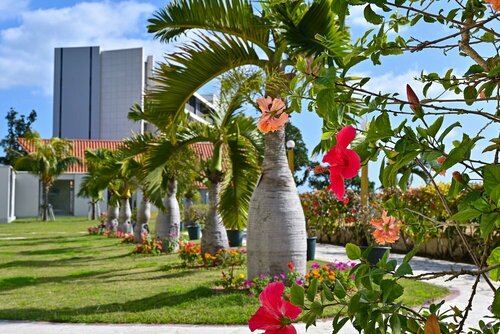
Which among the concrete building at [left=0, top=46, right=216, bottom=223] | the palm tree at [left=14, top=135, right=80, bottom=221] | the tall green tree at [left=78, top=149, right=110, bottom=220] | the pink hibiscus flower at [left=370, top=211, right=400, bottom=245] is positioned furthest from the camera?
the concrete building at [left=0, top=46, right=216, bottom=223]

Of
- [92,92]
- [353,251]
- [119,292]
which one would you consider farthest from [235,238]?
[92,92]

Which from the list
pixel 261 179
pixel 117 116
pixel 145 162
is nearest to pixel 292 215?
pixel 261 179

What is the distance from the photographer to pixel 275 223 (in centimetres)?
665

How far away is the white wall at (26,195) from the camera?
38.2m

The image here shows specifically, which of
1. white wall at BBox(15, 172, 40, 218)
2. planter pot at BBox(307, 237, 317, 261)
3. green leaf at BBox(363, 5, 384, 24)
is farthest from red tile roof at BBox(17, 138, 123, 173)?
green leaf at BBox(363, 5, 384, 24)

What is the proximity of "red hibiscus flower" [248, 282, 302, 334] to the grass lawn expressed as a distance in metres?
4.53

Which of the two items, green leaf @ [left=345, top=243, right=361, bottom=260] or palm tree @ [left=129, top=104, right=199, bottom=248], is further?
palm tree @ [left=129, top=104, right=199, bottom=248]

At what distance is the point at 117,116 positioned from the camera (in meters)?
48.8

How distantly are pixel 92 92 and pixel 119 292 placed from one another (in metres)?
44.2

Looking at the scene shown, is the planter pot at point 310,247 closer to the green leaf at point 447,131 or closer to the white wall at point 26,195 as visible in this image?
the green leaf at point 447,131

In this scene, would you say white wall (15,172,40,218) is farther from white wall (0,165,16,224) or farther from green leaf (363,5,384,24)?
green leaf (363,5,384,24)

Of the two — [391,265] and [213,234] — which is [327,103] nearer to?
[391,265]

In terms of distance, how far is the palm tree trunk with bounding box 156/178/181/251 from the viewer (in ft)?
45.4

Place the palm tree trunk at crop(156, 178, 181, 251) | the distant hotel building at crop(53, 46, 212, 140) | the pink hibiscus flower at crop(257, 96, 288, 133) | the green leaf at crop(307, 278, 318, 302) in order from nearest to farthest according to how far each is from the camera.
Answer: the green leaf at crop(307, 278, 318, 302) < the pink hibiscus flower at crop(257, 96, 288, 133) < the palm tree trunk at crop(156, 178, 181, 251) < the distant hotel building at crop(53, 46, 212, 140)
